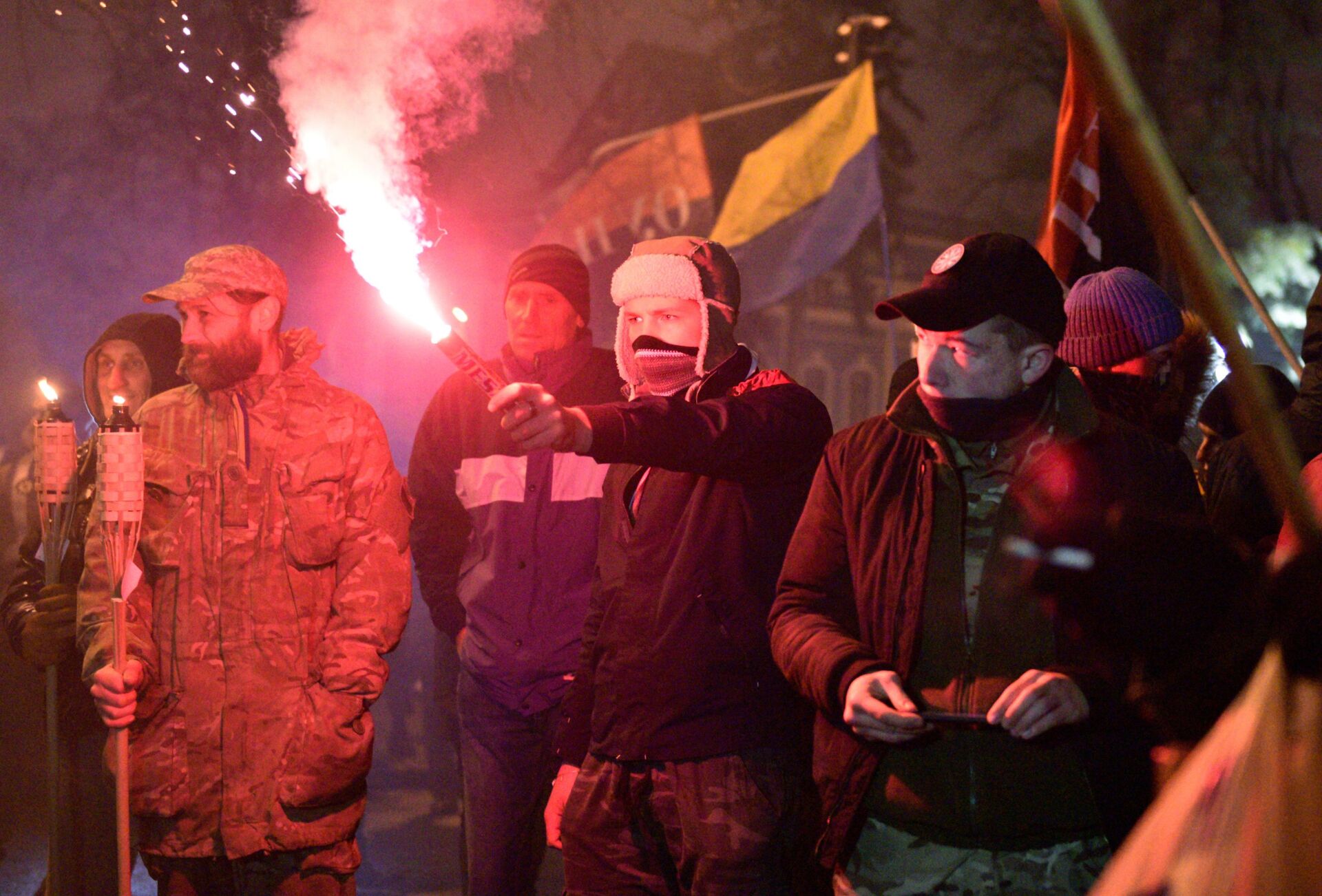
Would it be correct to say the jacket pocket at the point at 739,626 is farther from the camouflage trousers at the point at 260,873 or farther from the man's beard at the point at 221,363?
the man's beard at the point at 221,363

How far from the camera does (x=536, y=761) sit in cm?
512

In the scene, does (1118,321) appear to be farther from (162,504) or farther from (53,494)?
(53,494)

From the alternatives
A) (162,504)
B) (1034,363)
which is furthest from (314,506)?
(1034,363)

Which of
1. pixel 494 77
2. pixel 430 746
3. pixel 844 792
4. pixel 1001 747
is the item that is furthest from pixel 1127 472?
pixel 494 77

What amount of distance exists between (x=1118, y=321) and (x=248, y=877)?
12.3 feet

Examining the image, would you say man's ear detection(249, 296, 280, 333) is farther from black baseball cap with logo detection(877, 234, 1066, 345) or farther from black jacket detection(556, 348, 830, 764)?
black baseball cap with logo detection(877, 234, 1066, 345)

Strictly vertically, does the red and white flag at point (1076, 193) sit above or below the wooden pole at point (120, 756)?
above

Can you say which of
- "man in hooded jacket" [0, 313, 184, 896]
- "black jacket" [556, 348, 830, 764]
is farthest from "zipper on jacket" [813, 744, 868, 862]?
"man in hooded jacket" [0, 313, 184, 896]

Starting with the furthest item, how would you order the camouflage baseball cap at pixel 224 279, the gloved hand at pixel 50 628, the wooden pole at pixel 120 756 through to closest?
1. the gloved hand at pixel 50 628
2. the camouflage baseball cap at pixel 224 279
3. the wooden pole at pixel 120 756

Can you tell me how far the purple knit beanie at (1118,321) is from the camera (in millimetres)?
4402

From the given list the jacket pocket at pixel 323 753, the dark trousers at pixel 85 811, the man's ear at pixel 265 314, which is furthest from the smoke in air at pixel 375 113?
the dark trousers at pixel 85 811

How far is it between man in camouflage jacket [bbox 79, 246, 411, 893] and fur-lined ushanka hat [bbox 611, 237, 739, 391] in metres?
1.23

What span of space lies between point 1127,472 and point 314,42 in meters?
4.07

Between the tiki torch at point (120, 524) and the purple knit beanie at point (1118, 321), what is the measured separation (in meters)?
3.39
